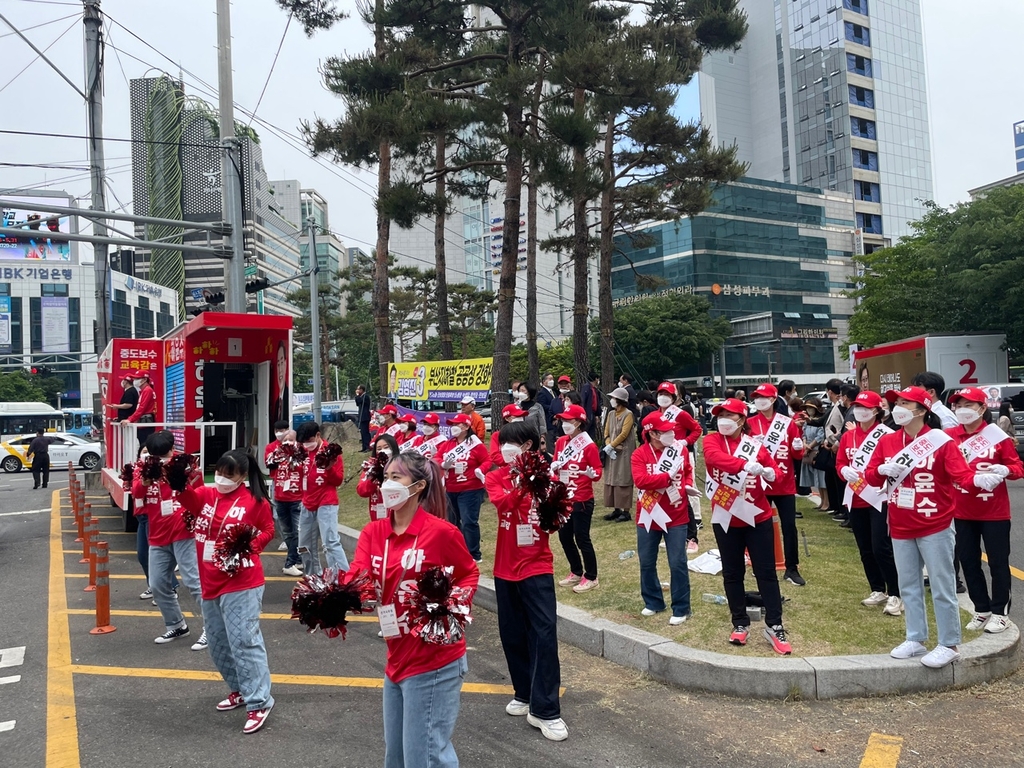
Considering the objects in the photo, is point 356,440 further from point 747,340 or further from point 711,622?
point 747,340

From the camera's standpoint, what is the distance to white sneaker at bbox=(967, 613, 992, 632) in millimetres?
5941

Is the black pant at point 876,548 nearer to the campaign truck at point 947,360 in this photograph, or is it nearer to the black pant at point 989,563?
the black pant at point 989,563

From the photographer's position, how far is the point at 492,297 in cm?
4572

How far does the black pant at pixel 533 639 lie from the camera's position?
470 cm

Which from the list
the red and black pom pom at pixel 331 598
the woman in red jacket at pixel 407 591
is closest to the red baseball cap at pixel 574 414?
the woman in red jacket at pixel 407 591

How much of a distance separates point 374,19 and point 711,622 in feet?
38.7

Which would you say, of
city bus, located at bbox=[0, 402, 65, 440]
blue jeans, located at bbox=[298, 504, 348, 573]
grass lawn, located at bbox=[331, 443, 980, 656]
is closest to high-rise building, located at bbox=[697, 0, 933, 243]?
city bus, located at bbox=[0, 402, 65, 440]

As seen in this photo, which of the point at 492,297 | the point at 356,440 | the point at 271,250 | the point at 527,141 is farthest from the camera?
the point at 271,250

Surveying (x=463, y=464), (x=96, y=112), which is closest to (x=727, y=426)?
(x=463, y=464)

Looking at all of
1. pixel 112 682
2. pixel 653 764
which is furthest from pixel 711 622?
pixel 112 682

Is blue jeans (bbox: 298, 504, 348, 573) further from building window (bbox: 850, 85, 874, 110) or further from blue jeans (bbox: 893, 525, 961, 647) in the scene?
building window (bbox: 850, 85, 874, 110)

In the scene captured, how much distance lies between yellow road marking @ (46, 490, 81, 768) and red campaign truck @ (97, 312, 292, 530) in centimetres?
330

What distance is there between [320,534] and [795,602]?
475cm

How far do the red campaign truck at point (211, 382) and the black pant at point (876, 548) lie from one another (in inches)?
314
